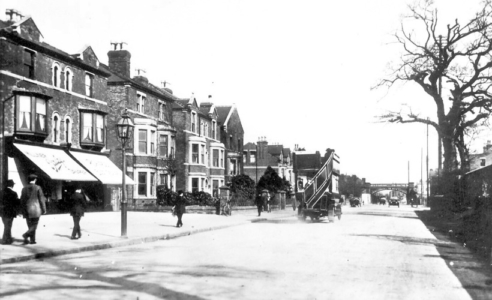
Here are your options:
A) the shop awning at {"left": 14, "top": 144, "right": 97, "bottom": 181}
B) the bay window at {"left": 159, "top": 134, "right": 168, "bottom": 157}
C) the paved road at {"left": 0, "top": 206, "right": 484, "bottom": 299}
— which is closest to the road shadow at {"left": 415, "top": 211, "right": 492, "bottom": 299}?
the paved road at {"left": 0, "top": 206, "right": 484, "bottom": 299}

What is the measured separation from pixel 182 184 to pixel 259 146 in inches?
1249

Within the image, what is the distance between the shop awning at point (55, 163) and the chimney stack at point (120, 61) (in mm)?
11943

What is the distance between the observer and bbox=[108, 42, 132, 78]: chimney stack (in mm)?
38719

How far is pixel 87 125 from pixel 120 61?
31.2 ft

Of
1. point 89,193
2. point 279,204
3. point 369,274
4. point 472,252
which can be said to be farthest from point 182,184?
point 369,274

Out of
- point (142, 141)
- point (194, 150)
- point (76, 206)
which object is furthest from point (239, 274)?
point (194, 150)

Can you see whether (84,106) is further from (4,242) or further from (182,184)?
(4,242)

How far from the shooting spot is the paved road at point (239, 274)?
23.8 ft

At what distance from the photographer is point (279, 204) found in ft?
157

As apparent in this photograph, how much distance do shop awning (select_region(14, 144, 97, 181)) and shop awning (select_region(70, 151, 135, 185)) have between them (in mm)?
697

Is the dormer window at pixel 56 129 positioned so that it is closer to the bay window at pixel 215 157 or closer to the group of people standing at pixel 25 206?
the group of people standing at pixel 25 206

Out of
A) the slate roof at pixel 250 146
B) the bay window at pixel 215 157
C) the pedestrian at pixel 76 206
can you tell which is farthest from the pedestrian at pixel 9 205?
the slate roof at pixel 250 146

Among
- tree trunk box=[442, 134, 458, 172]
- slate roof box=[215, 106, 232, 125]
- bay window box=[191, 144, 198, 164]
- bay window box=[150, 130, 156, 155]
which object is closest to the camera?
tree trunk box=[442, 134, 458, 172]

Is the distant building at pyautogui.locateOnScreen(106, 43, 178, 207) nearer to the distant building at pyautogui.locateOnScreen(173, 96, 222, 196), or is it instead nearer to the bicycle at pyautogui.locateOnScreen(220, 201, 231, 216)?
the distant building at pyautogui.locateOnScreen(173, 96, 222, 196)
